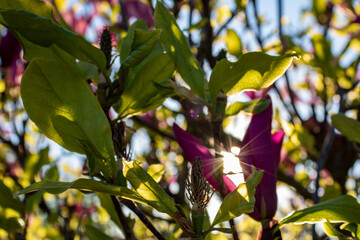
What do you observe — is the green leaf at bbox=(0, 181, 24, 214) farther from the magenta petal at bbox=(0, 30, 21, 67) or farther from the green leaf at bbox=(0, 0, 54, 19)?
the magenta petal at bbox=(0, 30, 21, 67)

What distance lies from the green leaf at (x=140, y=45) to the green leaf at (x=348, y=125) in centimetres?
41

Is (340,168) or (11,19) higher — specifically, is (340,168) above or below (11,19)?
below

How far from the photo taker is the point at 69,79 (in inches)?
22.8

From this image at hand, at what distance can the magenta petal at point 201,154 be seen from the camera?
2.13ft

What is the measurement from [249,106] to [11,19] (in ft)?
1.23

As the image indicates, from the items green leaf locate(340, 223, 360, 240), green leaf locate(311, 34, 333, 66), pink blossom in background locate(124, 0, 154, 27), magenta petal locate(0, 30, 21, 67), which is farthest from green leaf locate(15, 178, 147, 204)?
pink blossom in background locate(124, 0, 154, 27)

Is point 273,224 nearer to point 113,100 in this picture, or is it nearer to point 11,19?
point 113,100

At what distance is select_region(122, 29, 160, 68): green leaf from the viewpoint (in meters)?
0.58

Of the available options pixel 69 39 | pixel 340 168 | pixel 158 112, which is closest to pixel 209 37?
pixel 69 39

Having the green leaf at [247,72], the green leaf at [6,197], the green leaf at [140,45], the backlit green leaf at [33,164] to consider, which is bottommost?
the green leaf at [6,197]

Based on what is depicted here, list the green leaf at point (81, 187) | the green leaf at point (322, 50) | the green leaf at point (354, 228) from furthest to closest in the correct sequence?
the green leaf at point (322, 50) → the green leaf at point (354, 228) → the green leaf at point (81, 187)

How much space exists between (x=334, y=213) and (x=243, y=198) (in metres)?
0.15

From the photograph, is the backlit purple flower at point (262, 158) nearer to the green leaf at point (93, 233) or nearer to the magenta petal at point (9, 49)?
the green leaf at point (93, 233)

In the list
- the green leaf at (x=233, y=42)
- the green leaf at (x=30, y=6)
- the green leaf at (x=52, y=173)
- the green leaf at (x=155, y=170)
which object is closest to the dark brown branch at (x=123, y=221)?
the green leaf at (x=155, y=170)
